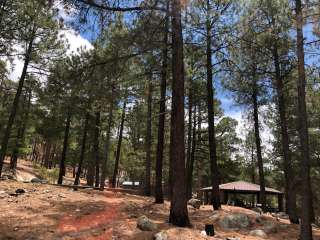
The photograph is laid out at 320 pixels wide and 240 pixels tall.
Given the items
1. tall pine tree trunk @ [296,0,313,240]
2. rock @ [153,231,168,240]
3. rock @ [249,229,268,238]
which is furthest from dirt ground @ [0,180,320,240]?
tall pine tree trunk @ [296,0,313,240]

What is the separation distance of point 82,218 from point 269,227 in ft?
22.0

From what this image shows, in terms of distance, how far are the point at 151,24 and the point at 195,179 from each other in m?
38.5

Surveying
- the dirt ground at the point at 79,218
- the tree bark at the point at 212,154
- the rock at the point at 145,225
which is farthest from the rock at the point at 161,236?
the tree bark at the point at 212,154

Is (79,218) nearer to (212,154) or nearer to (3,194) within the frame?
(3,194)

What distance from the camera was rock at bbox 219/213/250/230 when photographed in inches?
481

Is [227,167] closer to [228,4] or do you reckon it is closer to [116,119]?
[116,119]

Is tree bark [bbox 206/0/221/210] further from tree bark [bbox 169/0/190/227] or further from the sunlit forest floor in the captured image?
tree bark [bbox 169/0/190/227]

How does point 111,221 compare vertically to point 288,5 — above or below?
below

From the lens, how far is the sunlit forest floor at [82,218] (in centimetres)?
927

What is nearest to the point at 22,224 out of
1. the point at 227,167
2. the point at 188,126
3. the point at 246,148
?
the point at 188,126

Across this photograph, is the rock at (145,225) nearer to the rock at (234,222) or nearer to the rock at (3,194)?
the rock at (234,222)

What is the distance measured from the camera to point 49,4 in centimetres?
1048

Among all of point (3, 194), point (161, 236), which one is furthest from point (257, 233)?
point (3, 194)

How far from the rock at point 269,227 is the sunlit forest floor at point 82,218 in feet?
0.40
